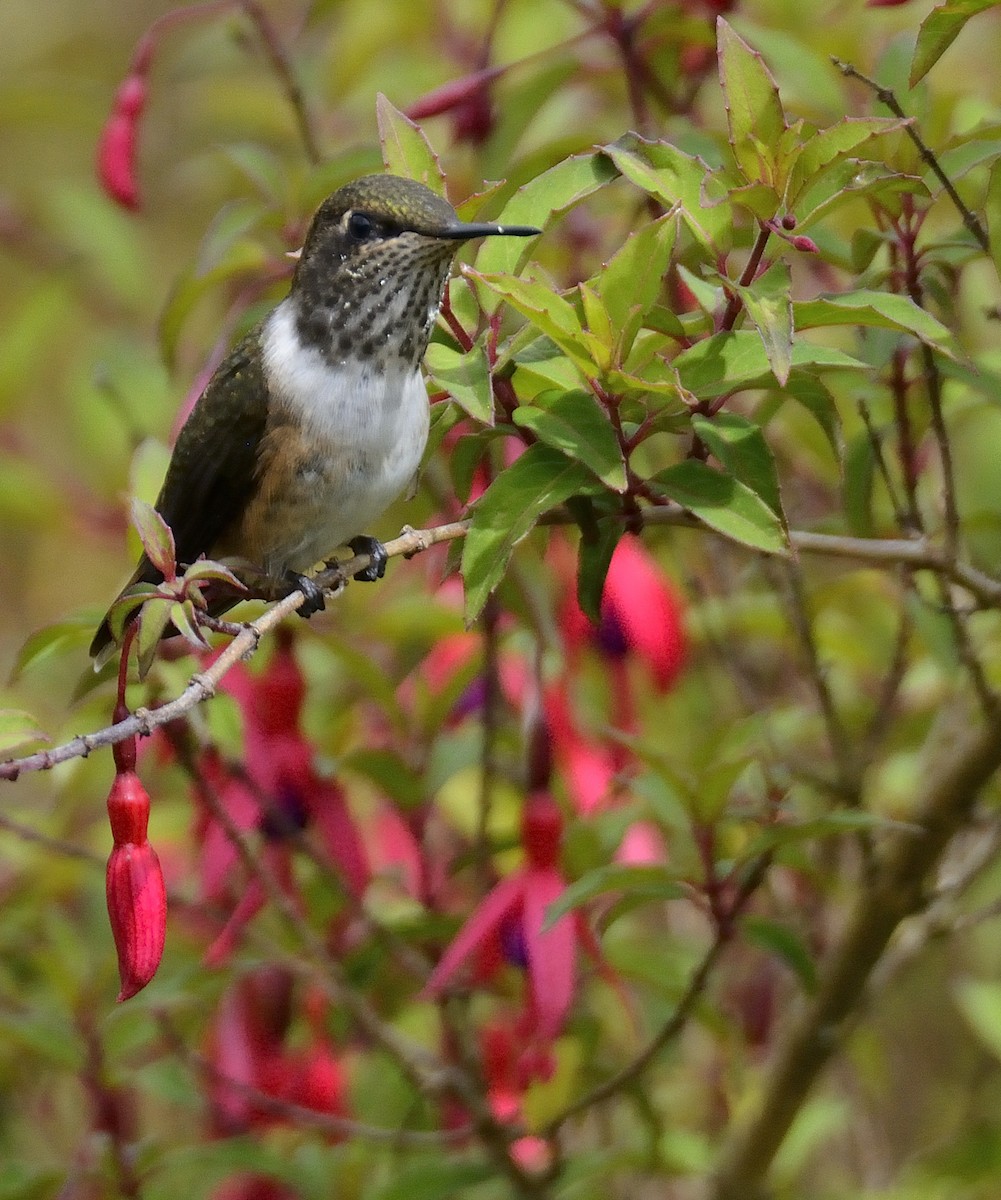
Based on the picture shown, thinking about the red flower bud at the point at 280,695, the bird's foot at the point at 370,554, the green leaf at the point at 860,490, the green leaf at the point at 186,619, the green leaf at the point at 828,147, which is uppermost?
the green leaf at the point at 828,147

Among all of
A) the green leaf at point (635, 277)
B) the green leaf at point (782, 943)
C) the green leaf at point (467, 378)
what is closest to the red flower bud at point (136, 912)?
the green leaf at point (467, 378)

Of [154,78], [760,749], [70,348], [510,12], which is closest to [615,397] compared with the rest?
[760,749]

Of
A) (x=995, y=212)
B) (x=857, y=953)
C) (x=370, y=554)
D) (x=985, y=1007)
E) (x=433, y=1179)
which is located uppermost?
(x=995, y=212)

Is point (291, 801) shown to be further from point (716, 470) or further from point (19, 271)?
point (19, 271)

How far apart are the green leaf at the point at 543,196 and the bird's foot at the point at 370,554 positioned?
36 cm

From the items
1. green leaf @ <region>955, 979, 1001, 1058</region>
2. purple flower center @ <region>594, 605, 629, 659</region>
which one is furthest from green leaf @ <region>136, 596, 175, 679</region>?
green leaf @ <region>955, 979, 1001, 1058</region>

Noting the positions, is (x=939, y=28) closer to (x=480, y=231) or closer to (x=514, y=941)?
(x=480, y=231)

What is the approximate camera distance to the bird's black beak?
1374mm

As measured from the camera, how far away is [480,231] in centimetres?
144

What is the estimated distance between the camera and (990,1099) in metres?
2.87

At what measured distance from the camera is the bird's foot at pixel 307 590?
1775 mm

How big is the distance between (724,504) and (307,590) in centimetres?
62

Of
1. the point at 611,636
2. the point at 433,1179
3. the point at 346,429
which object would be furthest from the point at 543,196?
the point at 433,1179

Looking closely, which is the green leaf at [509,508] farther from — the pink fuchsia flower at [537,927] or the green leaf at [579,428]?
the pink fuchsia flower at [537,927]
